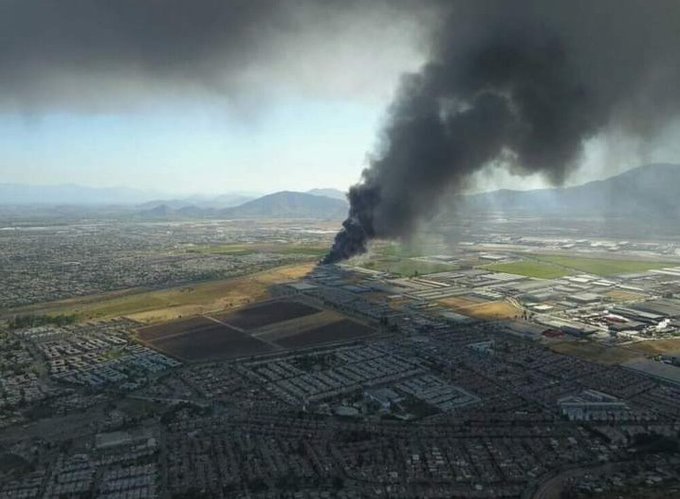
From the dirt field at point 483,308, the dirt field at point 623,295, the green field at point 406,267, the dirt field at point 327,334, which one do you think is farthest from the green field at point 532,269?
the dirt field at point 327,334

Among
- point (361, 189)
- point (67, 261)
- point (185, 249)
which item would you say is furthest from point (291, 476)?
point (185, 249)

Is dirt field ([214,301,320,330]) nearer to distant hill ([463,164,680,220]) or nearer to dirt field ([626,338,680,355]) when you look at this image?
dirt field ([626,338,680,355])

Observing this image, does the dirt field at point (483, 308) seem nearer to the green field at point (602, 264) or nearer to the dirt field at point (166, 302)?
the dirt field at point (166, 302)

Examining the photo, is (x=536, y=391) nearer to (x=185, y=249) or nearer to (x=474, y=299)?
(x=474, y=299)

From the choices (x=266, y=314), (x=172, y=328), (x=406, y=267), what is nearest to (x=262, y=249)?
(x=406, y=267)

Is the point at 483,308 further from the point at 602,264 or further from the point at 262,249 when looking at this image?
the point at 262,249
